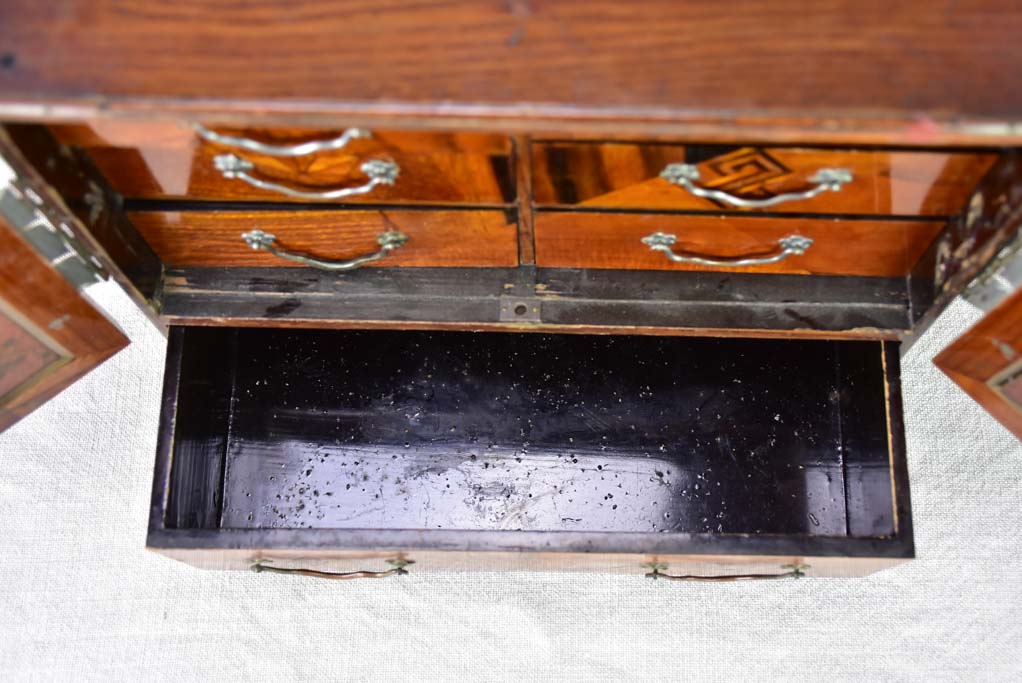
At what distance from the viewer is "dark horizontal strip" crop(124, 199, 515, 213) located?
1052 mm

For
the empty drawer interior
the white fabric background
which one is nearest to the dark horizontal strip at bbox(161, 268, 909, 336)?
the empty drawer interior

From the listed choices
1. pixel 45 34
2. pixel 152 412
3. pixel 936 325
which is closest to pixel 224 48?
pixel 45 34

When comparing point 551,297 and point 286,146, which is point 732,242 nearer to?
point 551,297

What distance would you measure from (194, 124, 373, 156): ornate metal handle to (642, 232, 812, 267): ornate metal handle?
0.34m

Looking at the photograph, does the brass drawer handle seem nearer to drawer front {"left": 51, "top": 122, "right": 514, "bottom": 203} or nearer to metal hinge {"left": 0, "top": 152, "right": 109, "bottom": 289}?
drawer front {"left": 51, "top": 122, "right": 514, "bottom": 203}

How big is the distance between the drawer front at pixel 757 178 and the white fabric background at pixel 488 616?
73cm

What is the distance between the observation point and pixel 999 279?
95cm

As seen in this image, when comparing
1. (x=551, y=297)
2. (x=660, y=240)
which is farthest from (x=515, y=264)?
(x=660, y=240)

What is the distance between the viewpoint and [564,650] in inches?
60.4

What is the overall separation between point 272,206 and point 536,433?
1.83 ft

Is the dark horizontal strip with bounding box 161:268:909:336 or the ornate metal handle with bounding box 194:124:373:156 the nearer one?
the ornate metal handle with bounding box 194:124:373:156

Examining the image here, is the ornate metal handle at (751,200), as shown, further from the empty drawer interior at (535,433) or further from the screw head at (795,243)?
the empty drawer interior at (535,433)

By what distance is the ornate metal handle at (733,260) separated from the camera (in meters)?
1.08

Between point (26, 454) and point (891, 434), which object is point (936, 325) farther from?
point (26, 454)
